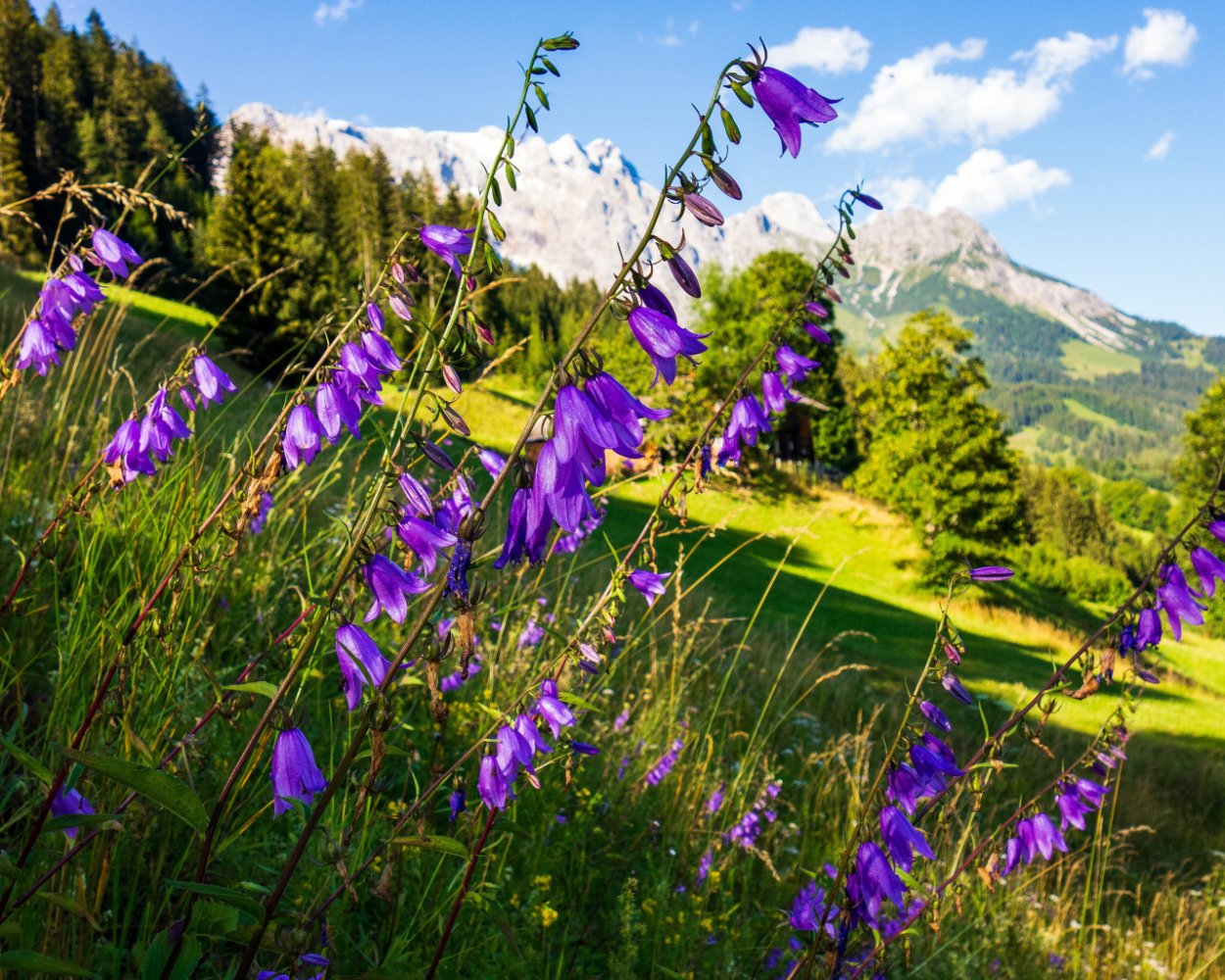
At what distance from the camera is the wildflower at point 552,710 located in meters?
1.70

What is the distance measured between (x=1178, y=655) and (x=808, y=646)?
26.2 metres

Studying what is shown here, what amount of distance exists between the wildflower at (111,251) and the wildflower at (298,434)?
1.09 meters

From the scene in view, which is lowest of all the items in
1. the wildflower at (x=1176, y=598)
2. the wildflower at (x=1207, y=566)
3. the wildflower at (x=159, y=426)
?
Answer: the wildflower at (x=159, y=426)

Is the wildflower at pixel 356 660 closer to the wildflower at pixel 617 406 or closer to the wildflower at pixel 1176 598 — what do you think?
the wildflower at pixel 617 406

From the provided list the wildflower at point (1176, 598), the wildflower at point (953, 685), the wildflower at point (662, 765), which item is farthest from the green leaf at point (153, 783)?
the wildflower at point (662, 765)

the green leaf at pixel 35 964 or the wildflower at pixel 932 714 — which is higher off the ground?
the wildflower at pixel 932 714

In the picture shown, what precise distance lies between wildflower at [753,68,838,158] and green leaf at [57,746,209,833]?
1.26 metres

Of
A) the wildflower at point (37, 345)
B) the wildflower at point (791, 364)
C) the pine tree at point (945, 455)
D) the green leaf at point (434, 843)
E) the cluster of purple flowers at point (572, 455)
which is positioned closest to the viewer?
the cluster of purple flowers at point (572, 455)

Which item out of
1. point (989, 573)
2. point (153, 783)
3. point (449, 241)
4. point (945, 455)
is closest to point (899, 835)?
point (989, 573)

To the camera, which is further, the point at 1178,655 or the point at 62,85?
the point at 62,85

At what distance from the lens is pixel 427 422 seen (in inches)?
58.4

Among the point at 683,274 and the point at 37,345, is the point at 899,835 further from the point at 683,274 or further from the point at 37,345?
the point at 37,345

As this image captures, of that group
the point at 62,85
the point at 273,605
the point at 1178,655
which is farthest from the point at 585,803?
the point at 62,85

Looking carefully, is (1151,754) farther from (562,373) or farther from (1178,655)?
(1178,655)
